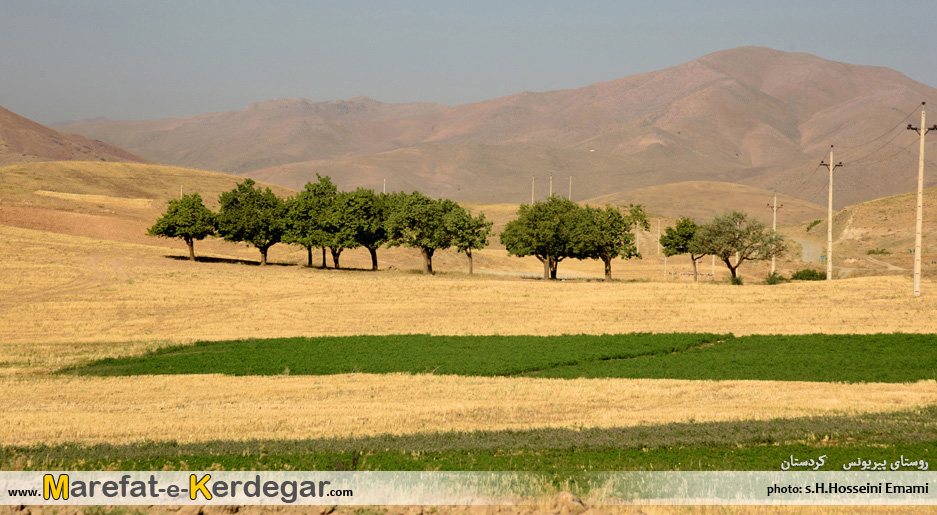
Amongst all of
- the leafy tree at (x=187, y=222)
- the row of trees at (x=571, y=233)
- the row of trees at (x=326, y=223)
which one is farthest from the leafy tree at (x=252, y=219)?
the row of trees at (x=571, y=233)

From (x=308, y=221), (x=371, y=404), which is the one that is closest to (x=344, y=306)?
(x=308, y=221)

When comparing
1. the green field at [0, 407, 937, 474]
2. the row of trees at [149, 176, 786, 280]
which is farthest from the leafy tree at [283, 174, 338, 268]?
the green field at [0, 407, 937, 474]

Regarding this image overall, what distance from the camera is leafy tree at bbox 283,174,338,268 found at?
305 feet

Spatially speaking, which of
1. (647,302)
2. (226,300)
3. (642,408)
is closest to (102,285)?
(226,300)

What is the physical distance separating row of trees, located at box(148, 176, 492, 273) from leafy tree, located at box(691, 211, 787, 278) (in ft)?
88.4

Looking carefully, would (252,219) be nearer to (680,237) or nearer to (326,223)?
(326,223)

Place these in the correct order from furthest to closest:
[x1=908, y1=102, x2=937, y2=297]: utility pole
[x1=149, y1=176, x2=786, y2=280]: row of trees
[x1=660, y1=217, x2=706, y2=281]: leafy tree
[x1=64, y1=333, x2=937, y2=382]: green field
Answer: [x1=660, y1=217, x2=706, y2=281]: leafy tree → [x1=149, y1=176, x2=786, y2=280]: row of trees → [x1=908, y1=102, x2=937, y2=297]: utility pole → [x1=64, y1=333, x2=937, y2=382]: green field

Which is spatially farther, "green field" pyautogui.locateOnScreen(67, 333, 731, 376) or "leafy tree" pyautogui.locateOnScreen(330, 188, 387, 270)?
"leafy tree" pyautogui.locateOnScreen(330, 188, 387, 270)

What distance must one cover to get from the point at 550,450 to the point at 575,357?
75.9 feet

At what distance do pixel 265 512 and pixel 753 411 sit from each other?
17.9 m

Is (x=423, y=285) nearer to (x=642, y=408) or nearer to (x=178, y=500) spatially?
(x=642, y=408)

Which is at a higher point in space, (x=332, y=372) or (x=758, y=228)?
(x=758, y=228)

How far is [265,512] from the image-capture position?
48.0ft

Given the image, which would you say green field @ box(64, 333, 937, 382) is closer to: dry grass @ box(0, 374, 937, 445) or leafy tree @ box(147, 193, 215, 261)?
dry grass @ box(0, 374, 937, 445)
